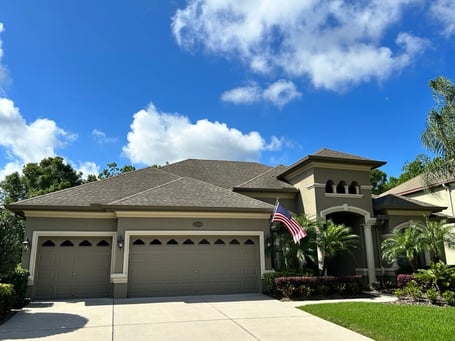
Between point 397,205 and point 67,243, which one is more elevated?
point 397,205

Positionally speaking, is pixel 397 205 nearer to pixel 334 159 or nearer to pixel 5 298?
pixel 334 159

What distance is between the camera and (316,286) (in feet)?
43.5

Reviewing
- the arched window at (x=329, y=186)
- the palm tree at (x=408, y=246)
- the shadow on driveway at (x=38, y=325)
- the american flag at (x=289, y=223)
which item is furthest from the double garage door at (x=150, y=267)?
the palm tree at (x=408, y=246)

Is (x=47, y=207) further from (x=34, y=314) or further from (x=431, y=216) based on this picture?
(x=431, y=216)

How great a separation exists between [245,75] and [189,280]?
32.1 feet

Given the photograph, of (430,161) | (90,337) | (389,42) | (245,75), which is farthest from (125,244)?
(430,161)

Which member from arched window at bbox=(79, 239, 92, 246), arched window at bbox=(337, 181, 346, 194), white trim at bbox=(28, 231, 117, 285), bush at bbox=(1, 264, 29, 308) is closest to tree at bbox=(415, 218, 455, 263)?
arched window at bbox=(337, 181, 346, 194)

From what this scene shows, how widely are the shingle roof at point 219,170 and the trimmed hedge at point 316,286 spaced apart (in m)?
7.15

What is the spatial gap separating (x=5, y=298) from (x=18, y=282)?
2.29 metres

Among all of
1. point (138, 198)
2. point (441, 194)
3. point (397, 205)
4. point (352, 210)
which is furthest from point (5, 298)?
point (441, 194)

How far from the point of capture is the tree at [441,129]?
1620cm

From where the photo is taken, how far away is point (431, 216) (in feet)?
61.3

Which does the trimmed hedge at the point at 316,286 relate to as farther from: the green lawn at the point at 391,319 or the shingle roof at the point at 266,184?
the shingle roof at the point at 266,184

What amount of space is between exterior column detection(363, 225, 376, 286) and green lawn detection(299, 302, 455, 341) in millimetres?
5434
